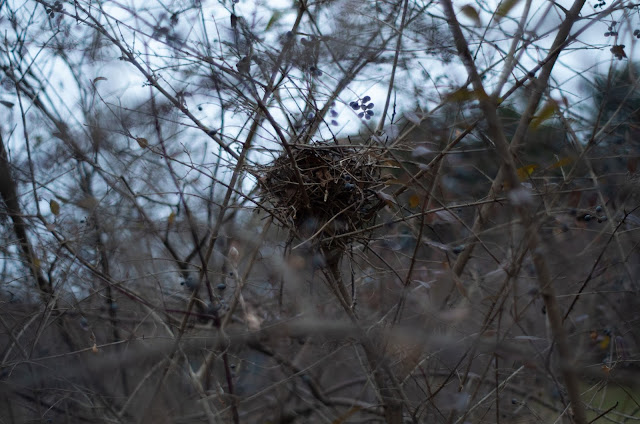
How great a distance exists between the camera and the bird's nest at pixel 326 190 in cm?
201

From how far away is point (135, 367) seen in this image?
8.84 feet

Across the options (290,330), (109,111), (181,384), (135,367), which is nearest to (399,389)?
(290,330)

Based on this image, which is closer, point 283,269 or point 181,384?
point 283,269

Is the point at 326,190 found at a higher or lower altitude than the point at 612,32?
lower

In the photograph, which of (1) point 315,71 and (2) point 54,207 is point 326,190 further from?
(2) point 54,207

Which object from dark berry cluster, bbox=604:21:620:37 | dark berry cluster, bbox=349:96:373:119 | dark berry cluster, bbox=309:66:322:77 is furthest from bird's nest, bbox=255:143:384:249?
dark berry cluster, bbox=604:21:620:37

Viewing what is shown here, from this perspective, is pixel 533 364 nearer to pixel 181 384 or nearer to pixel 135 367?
pixel 181 384

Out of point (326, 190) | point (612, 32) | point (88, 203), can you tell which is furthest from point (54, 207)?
point (612, 32)

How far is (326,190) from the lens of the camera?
1.99 metres

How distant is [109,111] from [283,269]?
1399 millimetres

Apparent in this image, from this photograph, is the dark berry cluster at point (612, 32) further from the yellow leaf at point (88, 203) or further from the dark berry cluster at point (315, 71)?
the yellow leaf at point (88, 203)

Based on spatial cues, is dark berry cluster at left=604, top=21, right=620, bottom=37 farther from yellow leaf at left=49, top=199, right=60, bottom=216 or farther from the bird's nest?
yellow leaf at left=49, top=199, right=60, bottom=216

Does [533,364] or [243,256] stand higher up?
[243,256]

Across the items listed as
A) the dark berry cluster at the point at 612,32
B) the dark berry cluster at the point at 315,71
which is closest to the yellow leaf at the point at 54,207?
the dark berry cluster at the point at 315,71
